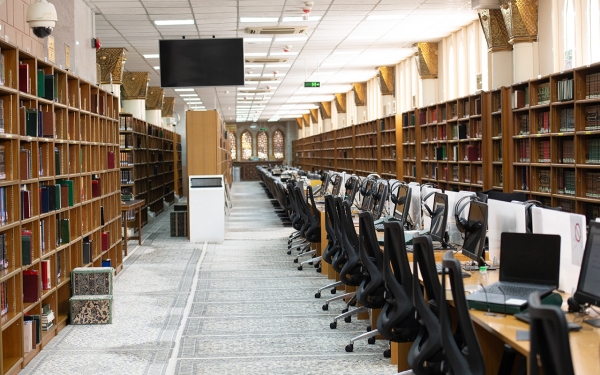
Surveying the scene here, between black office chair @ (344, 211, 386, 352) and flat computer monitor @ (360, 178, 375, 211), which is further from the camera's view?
flat computer monitor @ (360, 178, 375, 211)

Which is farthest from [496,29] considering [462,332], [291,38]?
[462,332]

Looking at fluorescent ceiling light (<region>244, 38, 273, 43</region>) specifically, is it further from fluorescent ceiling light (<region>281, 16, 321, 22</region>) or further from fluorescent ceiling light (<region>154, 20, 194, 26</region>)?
fluorescent ceiling light (<region>154, 20, 194, 26</region>)

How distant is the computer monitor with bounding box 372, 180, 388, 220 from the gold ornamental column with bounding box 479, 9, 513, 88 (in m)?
2.88

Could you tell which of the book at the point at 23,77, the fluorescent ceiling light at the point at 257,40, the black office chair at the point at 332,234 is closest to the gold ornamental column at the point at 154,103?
the fluorescent ceiling light at the point at 257,40

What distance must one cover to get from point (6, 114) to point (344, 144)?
19.0 meters

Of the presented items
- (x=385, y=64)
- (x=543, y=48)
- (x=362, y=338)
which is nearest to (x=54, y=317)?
(x=362, y=338)

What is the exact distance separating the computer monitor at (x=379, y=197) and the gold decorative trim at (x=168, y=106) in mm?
16991

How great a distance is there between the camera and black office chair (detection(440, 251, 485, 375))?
107 inches

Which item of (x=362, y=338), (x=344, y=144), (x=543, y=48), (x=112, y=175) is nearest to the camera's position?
(x=362, y=338)

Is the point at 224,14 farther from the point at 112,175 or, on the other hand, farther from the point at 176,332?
the point at 176,332

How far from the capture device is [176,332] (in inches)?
231

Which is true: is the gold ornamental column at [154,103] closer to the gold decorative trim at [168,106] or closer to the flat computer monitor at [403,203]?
the gold decorative trim at [168,106]

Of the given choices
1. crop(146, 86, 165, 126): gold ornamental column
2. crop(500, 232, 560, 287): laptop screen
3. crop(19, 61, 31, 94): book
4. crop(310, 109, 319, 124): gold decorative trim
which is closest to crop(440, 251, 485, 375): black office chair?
crop(500, 232, 560, 287): laptop screen

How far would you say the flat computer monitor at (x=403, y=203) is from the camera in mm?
6902
